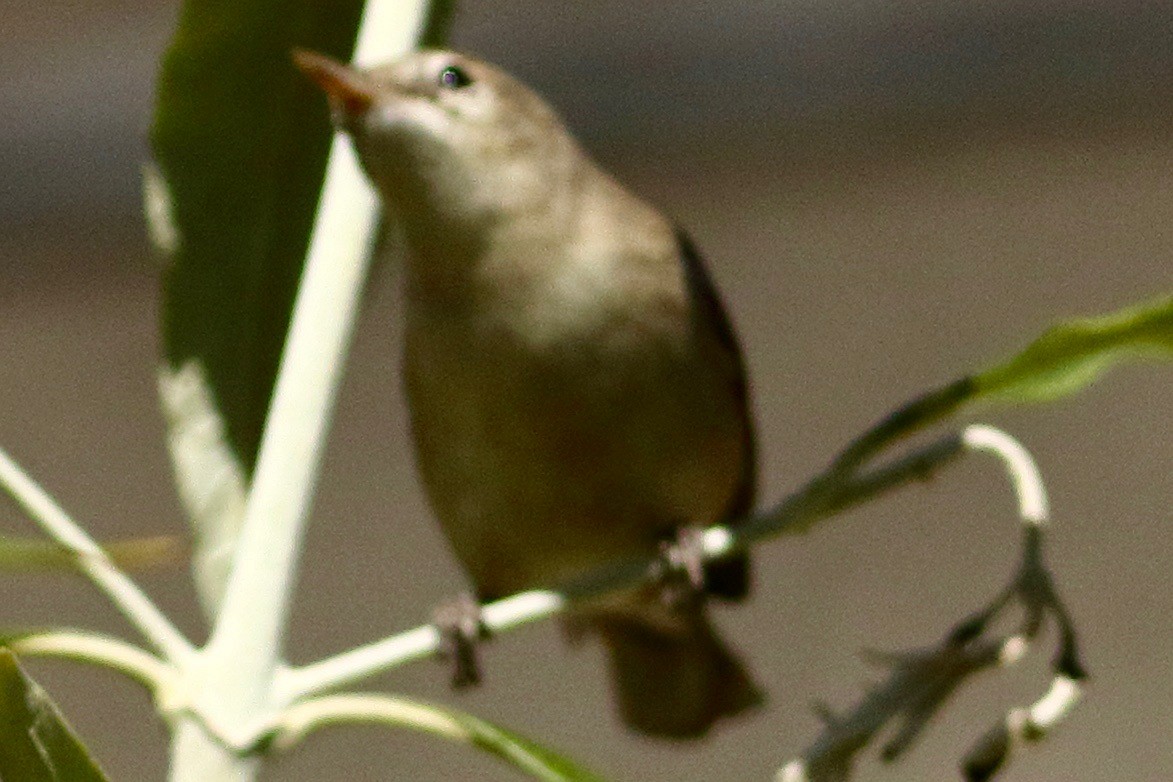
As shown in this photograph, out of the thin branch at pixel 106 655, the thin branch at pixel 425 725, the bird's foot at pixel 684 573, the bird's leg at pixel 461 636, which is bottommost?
the bird's leg at pixel 461 636

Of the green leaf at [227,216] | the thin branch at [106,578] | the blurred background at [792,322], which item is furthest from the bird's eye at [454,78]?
the blurred background at [792,322]

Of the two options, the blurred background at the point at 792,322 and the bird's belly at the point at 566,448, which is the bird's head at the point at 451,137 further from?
the blurred background at the point at 792,322

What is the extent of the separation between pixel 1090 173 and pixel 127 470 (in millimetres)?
1560

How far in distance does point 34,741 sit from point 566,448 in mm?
645

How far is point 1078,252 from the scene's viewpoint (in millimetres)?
3014

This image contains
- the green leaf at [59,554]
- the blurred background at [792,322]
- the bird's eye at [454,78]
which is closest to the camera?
the green leaf at [59,554]

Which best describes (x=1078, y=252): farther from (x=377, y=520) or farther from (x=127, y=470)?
(x=127, y=470)

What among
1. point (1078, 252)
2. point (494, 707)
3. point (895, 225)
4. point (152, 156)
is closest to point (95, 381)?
point (494, 707)

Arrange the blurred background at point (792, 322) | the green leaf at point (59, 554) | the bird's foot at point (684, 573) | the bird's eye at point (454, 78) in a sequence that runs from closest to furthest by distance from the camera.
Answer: the green leaf at point (59, 554)
the bird's foot at point (684, 573)
the bird's eye at point (454, 78)
the blurred background at point (792, 322)

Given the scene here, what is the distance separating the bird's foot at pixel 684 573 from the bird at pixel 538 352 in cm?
1

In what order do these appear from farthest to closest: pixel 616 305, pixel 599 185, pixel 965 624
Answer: pixel 599 185 → pixel 616 305 → pixel 965 624

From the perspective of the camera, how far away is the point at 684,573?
4.25 ft

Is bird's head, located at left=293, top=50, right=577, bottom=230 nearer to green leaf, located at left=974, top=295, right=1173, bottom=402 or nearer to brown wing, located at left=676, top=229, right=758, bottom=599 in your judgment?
brown wing, located at left=676, top=229, right=758, bottom=599

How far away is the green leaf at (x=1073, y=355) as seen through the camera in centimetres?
79
